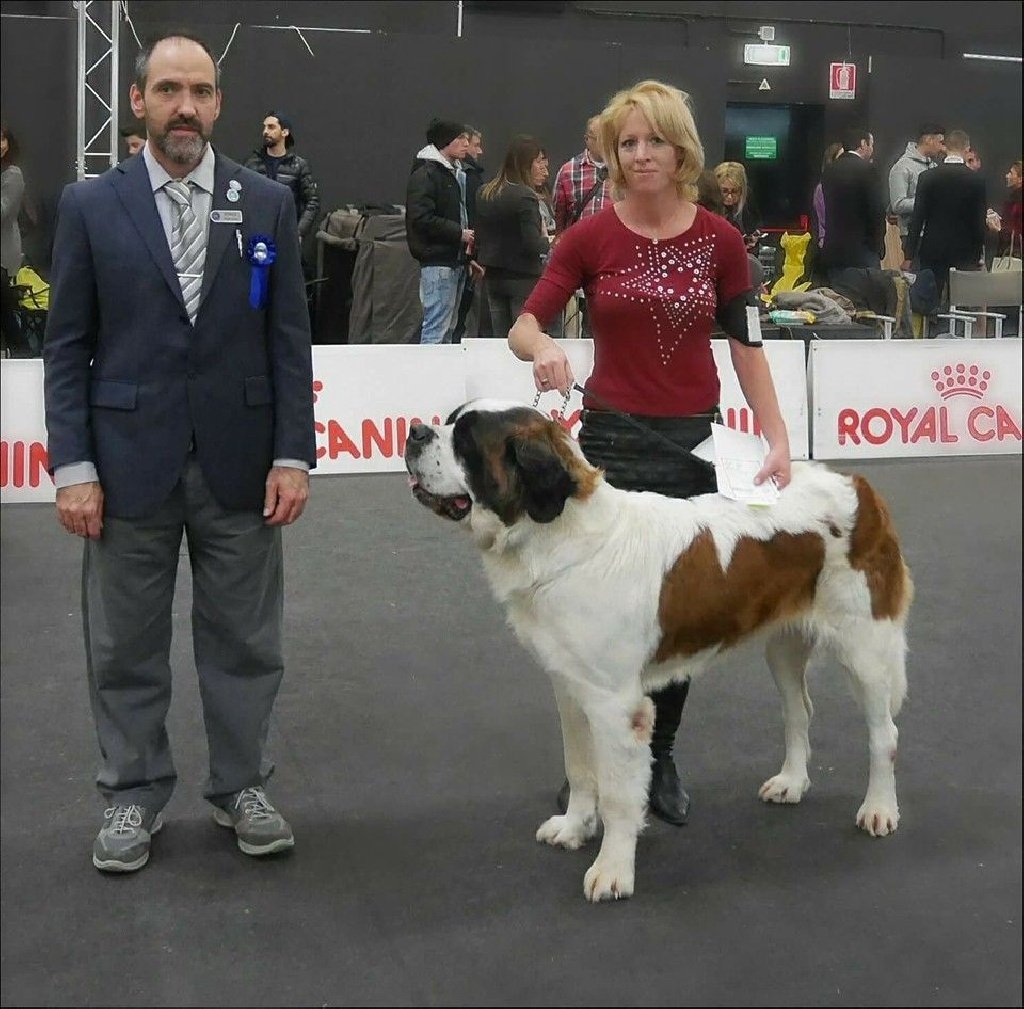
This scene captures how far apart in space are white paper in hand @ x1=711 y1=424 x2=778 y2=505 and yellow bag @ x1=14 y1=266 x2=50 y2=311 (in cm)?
711

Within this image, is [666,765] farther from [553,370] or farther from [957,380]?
[957,380]

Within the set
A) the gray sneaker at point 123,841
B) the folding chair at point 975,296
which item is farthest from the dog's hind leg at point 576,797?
the folding chair at point 975,296

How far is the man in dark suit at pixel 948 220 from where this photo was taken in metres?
10.5

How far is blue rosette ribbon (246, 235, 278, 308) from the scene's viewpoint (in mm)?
3068

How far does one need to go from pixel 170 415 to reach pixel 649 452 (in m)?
1.21

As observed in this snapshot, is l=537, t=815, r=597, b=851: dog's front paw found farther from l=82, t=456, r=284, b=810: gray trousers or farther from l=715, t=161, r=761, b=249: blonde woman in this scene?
l=715, t=161, r=761, b=249: blonde woman

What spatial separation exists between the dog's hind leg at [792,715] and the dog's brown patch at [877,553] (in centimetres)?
32

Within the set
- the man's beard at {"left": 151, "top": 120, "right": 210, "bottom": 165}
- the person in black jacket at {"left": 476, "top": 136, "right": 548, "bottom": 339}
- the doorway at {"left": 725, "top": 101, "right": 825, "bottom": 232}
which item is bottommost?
the man's beard at {"left": 151, "top": 120, "right": 210, "bottom": 165}

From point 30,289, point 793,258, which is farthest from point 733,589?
point 793,258

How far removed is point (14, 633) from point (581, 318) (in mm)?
4627

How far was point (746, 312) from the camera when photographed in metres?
3.33

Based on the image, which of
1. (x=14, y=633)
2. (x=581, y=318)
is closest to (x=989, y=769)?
(x=14, y=633)

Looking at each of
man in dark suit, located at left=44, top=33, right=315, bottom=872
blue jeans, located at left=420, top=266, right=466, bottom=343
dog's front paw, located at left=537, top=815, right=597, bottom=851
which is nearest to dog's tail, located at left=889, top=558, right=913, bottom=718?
dog's front paw, located at left=537, top=815, right=597, bottom=851

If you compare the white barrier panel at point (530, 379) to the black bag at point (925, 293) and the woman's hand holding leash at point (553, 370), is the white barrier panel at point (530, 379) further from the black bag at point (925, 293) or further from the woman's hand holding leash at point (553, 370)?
the woman's hand holding leash at point (553, 370)
